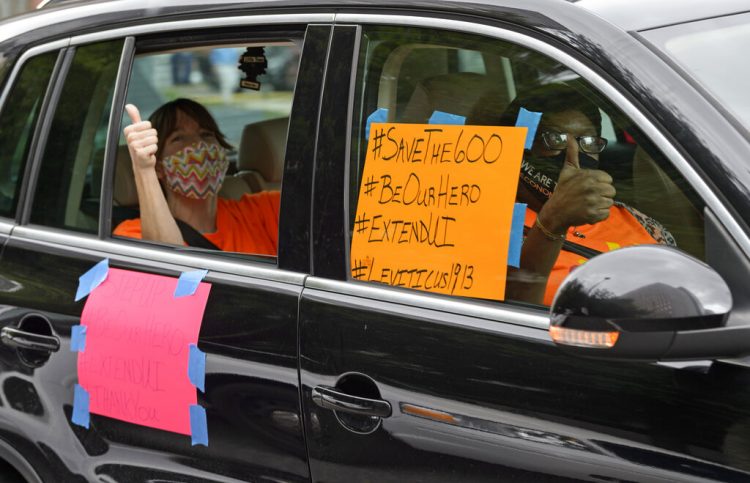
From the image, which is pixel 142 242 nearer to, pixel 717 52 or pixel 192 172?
pixel 192 172

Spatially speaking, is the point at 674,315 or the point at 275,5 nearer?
the point at 674,315

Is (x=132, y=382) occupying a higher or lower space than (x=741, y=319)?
lower

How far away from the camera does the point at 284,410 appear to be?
2.38 meters

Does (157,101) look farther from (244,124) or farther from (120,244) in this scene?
(120,244)

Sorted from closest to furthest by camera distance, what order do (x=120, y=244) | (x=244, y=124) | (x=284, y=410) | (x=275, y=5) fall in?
(x=284, y=410) → (x=275, y=5) → (x=120, y=244) → (x=244, y=124)

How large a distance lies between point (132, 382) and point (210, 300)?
30 centimetres

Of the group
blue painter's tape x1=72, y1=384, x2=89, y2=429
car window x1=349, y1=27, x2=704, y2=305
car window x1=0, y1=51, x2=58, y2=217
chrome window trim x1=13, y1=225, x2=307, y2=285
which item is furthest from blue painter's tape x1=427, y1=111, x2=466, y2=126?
car window x1=0, y1=51, x2=58, y2=217

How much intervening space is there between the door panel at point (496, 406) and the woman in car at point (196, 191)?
91cm

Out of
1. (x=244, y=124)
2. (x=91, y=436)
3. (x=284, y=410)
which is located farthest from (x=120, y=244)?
(x=244, y=124)

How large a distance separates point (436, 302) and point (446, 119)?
1.27 ft

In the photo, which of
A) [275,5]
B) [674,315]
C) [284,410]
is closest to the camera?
[674,315]

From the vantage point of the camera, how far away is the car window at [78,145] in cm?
293

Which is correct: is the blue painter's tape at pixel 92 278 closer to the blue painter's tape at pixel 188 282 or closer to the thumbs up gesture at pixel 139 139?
the blue painter's tape at pixel 188 282

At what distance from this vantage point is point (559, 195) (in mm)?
2309
